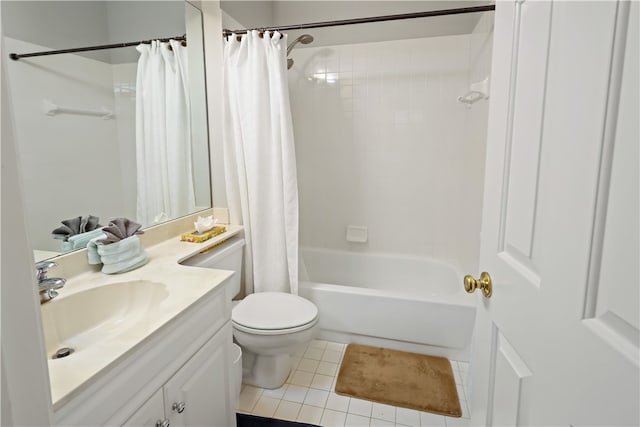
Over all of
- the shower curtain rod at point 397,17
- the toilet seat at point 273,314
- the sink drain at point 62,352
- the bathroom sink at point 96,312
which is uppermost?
the shower curtain rod at point 397,17

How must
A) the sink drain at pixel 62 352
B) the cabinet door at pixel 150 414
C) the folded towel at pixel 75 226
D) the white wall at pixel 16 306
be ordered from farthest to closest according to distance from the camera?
the folded towel at pixel 75 226 → the sink drain at pixel 62 352 → the cabinet door at pixel 150 414 → the white wall at pixel 16 306

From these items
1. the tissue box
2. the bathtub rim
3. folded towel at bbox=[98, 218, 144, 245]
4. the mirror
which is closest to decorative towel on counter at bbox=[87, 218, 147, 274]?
folded towel at bbox=[98, 218, 144, 245]

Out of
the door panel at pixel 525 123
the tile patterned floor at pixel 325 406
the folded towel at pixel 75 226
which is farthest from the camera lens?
the tile patterned floor at pixel 325 406

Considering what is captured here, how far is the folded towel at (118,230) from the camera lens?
124 centimetres

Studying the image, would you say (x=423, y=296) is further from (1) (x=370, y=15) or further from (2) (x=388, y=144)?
(1) (x=370, y=15)

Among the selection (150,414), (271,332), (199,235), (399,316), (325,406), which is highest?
(199,235)

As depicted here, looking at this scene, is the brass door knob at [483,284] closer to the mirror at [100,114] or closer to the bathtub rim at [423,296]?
the bathtub rim at [423,296]

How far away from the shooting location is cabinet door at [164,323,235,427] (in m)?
0.96

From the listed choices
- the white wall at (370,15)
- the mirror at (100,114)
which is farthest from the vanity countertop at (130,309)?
the white wall at (370,15)

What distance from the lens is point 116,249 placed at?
1.23 m

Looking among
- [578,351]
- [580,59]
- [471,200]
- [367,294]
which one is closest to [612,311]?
[578,351]

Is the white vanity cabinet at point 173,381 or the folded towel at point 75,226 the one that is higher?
the folded towel at point 75,226

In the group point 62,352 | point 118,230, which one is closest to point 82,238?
point 118,230

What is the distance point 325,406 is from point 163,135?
162 centimetres
